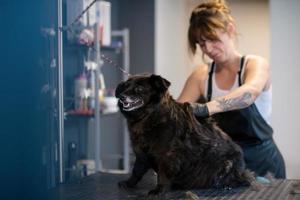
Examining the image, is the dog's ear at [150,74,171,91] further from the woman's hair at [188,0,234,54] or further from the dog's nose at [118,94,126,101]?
the woman's hair at [188,0,234,54]

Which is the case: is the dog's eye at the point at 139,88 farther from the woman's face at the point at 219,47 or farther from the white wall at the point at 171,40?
the white wall at the point at 171,40

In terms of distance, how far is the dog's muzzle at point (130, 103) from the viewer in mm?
932

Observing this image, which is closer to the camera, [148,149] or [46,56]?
[46,56]

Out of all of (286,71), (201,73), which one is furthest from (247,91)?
(286,71)

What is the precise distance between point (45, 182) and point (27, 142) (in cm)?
9

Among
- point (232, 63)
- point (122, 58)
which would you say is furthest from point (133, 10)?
point (232, 63)

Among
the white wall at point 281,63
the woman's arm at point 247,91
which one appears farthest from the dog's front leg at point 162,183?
the white wall at point 281,63

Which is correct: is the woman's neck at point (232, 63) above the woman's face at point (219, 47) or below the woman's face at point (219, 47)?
below

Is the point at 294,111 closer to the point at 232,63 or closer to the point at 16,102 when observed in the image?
the point at 232,63

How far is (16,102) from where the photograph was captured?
74 cm

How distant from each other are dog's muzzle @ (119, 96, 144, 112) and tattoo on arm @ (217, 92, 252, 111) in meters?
0.40

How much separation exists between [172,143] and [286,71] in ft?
6.23

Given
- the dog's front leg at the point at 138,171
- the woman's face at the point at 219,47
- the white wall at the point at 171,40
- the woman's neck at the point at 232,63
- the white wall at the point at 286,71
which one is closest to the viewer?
the dog's front leg at the point at 138,171

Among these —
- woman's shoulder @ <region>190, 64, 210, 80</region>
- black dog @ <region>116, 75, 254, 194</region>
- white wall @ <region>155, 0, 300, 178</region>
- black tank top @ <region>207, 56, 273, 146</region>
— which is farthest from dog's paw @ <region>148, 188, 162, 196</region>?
white wall @ <region>155, 0, 300, 178</region>
